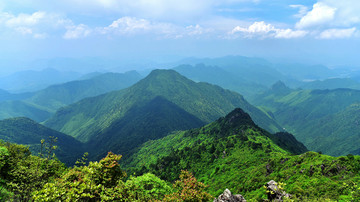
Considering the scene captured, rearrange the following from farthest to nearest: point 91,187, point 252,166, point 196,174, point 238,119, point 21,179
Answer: point 238,119, point 196,174, point 252,166, point 21,179, point 91,187

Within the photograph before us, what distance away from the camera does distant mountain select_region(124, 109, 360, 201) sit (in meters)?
48.0

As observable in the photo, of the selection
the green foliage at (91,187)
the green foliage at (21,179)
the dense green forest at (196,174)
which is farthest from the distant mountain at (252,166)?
the green foliage at (21,179)

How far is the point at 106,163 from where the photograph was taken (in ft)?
83.2

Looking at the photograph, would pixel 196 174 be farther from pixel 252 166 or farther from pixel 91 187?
pixel 91 187

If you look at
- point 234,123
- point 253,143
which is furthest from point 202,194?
point 234,123

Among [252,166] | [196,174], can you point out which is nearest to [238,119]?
[196,174]

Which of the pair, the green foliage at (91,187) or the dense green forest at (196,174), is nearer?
the green foliage at (91,187)

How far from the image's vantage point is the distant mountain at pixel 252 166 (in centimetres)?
4797

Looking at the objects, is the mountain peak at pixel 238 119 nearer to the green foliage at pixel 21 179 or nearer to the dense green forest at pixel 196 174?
the dense green forest at pixel 196 174

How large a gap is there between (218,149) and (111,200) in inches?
4232

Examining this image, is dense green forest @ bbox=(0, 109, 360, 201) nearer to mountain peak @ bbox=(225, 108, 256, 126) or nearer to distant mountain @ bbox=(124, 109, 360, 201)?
distant mountain @ bbox=(124, 109, 360, 201)

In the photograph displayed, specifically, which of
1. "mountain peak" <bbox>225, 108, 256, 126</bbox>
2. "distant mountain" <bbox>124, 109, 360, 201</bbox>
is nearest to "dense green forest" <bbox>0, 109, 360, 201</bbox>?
"distant mountain" <bbox>124, 109, 360, 201</bbox>

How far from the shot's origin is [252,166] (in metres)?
88.8

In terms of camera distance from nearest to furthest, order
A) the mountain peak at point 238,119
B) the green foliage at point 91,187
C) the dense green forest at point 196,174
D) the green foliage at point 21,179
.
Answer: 1. the green foliage at point 91,187
2. the dense green forest at point 196,174
3. the green foliage at point 21,179
4. the mountain peak at point 238,119
